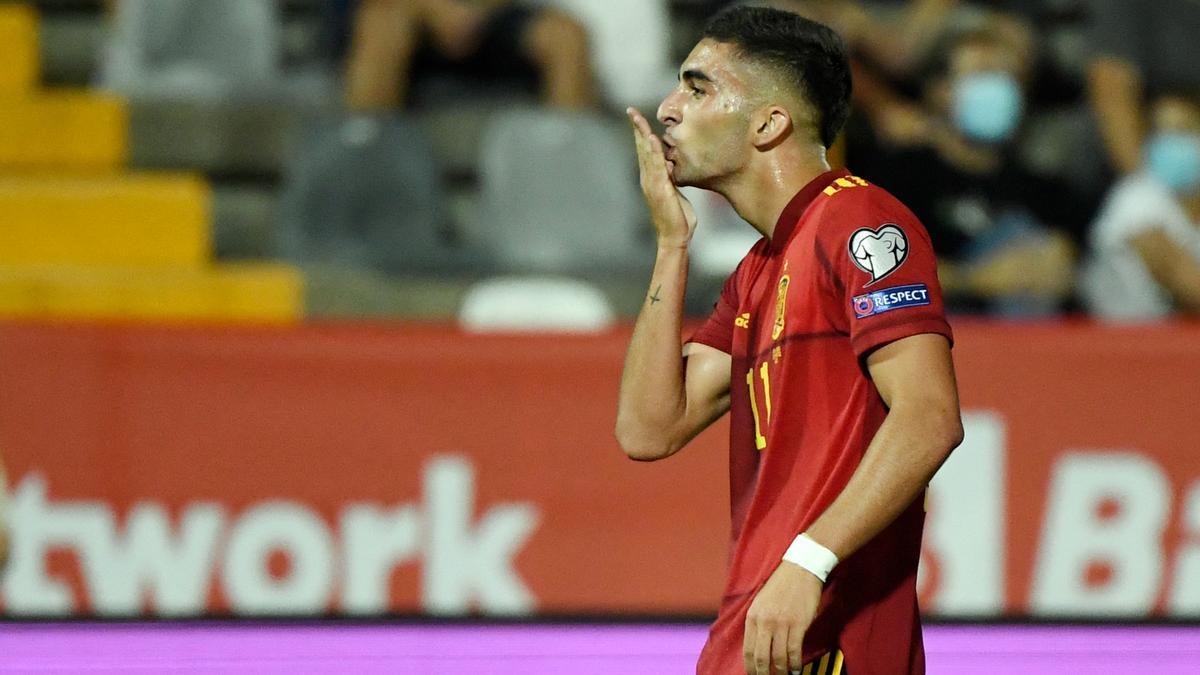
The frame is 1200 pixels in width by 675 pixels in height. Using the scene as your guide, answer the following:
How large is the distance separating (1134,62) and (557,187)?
3.30 m

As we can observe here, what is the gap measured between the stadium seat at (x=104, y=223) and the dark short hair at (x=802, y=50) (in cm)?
583

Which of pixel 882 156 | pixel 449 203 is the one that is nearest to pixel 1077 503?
pixel 882 156

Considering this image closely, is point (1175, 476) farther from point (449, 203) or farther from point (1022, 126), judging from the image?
point (449, 203)

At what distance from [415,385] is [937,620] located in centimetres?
218

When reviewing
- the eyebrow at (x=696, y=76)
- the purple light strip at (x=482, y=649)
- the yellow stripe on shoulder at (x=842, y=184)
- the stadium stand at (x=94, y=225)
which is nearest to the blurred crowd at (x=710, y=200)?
the stadium stand at (x=94, y=225)

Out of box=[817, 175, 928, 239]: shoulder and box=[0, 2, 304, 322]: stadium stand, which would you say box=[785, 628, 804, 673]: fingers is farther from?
box=[0, 2, 304, 322]: stadium stand

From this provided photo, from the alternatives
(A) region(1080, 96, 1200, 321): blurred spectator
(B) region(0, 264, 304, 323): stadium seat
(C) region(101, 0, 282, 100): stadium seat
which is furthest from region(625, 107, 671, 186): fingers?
(C) region(101, 0, 282, 100): stadium seat

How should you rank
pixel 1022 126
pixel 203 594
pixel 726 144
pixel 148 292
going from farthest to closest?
pixel 1022 126
pixel 148 292
pixel 203 594
pixel 726 144

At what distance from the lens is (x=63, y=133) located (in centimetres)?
894

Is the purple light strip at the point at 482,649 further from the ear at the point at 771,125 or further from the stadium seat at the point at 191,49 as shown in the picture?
the stadium seat at the point at 191,49

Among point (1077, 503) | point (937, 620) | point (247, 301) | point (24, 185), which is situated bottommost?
point (937, 620)

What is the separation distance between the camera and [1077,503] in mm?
6699

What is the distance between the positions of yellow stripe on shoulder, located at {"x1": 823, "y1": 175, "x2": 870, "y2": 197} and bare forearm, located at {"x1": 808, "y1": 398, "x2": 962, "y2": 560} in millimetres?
459

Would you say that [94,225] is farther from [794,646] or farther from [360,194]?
[794,646]
